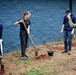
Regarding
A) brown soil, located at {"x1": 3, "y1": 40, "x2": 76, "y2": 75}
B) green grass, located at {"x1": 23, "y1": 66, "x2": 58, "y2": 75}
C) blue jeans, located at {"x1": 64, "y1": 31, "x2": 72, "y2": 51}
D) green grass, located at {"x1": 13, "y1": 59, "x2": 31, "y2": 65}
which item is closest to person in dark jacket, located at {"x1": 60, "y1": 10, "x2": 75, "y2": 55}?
blue jeans, located at {"x1": 64, "y1": 31, "x2": 72, "y2": 51}

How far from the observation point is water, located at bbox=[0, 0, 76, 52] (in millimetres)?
10977

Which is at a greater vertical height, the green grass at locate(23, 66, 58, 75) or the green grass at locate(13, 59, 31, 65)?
the green grass at locate(13, 59, 31, 65)

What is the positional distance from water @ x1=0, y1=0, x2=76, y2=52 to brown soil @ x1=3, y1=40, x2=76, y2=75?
601mm

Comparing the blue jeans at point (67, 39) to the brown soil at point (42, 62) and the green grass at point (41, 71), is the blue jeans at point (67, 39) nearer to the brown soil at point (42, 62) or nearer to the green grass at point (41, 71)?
the brown soil at point (42, 62)

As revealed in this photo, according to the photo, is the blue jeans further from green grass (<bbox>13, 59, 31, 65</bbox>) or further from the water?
green grass (<bbox>13, 59, 31, 65</bbox>)

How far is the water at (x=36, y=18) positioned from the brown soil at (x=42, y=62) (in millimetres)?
601

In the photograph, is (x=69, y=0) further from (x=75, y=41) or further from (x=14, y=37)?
(x=14, y=37)

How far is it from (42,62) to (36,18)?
9.18 feet

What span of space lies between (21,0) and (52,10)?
183 centimetres

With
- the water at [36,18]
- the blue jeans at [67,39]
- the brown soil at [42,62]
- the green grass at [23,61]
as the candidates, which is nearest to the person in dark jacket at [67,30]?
Result: the blue jeans at [67,39]

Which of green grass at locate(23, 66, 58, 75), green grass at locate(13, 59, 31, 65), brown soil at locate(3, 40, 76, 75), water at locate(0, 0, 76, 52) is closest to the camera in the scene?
green grass at locate(23, 66, 58, 75)

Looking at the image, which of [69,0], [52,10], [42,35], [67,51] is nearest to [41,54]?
[67,51]

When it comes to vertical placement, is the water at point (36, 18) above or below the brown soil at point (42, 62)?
above

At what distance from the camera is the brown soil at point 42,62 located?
9066 millimetres
